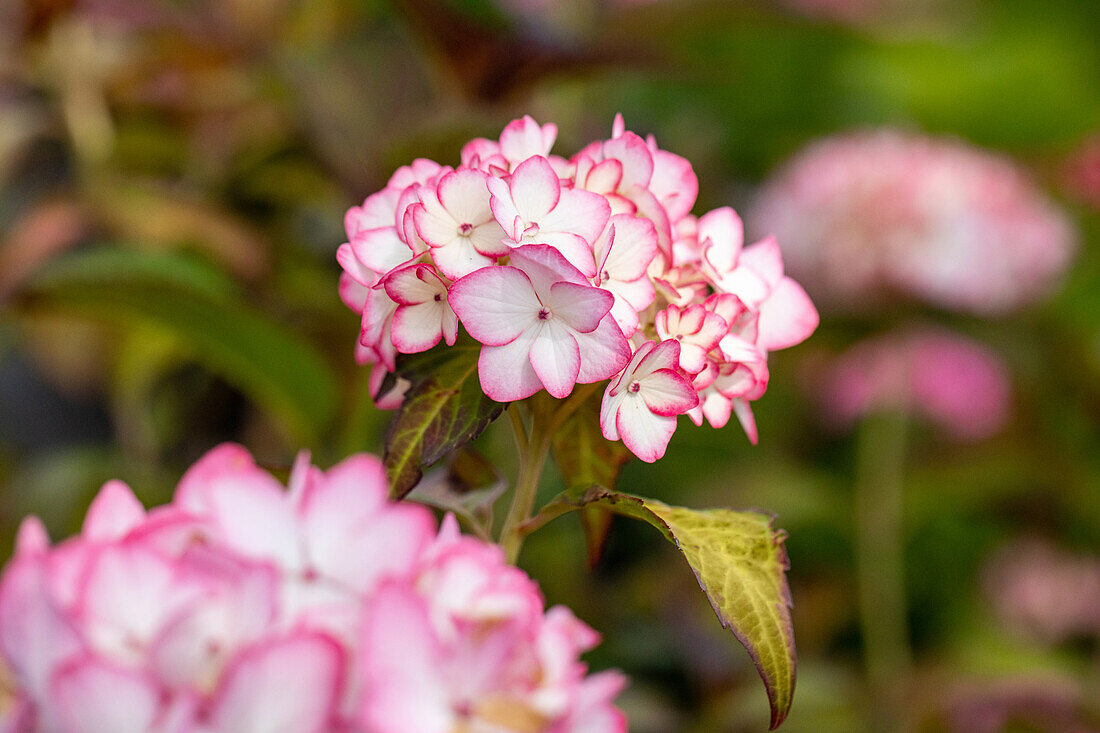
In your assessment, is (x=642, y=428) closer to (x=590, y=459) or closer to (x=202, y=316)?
(x=590, y=459)

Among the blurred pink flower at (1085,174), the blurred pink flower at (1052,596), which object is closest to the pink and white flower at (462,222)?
the blurred pink flower at (1052,596)

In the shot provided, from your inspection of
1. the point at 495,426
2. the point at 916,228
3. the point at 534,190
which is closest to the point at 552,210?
the point at 534,190

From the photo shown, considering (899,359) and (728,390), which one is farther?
(899,359)

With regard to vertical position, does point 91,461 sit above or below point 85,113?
below

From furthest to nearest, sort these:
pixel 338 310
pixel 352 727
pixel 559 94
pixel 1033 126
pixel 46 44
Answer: pixel 1033 126, pixel 559 94, pixel 46 44, pixel 338 310, pixel 352 727

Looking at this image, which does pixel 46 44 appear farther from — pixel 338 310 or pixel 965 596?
pixel 965 596

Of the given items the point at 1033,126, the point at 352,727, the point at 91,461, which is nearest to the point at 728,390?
the point at 352,727

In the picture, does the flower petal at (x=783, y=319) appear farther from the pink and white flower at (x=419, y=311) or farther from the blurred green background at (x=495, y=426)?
the blurred green background at (x=495, y=426)
